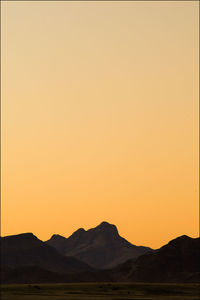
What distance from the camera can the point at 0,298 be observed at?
144625 millimetres

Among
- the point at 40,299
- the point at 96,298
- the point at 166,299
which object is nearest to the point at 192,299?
the point at 166,299

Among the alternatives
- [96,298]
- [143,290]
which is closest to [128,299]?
[96,298]

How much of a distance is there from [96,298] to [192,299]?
21.5m

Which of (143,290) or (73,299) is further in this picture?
(143,290)

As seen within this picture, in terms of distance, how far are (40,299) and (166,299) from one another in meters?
29.3

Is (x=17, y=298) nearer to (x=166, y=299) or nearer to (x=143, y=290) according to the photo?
(x=166, y=299)

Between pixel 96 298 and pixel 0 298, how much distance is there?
21.0 meters

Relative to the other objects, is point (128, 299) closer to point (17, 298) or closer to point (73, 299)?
point (73, 299)

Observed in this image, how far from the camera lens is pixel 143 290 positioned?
197875 mm

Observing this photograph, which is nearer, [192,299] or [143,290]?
[192,299]

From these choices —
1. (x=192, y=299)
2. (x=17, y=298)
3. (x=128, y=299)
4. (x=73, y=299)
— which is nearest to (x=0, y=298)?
(x=17, y=298)

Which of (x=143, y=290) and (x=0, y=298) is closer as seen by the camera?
(x=0, y=298)

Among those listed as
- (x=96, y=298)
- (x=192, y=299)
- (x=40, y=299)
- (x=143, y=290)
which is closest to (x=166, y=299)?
(x=192, y=299)

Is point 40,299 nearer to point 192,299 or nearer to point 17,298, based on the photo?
point 17,298
